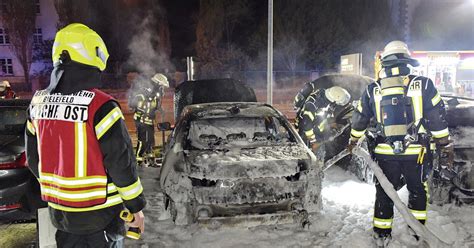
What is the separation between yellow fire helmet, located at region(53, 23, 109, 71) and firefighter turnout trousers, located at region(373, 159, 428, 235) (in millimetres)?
2982

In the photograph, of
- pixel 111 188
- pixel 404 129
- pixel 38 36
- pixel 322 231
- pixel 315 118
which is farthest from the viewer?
pixel 38 36

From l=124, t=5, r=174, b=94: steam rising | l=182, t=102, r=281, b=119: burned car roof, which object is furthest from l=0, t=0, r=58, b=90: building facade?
l=182, t=102, r=281, b=119: burned car roof

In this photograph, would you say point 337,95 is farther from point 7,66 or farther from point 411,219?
point 7,66

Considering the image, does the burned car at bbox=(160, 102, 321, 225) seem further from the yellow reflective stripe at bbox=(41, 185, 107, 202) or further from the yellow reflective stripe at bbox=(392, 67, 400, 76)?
the yellow reflective stripe at bbox=(41, 185, 107, 202)

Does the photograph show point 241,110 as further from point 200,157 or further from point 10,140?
point 10,140

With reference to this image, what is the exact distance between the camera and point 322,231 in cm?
450

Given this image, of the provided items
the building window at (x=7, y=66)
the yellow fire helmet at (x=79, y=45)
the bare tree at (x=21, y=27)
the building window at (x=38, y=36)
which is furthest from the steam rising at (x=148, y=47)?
the yellow fire helmet at (x=79, y=45)

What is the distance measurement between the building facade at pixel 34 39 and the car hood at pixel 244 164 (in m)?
31.7

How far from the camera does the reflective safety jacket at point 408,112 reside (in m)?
3.94

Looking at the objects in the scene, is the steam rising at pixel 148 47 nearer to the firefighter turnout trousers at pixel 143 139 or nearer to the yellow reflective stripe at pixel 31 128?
the firefighter turnout trousers at pixel 143 139

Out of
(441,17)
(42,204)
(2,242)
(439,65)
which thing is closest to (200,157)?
(42,204)

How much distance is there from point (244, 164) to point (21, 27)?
35636 mm

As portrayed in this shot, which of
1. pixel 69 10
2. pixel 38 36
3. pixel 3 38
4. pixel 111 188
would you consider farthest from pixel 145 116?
pixel 3 38

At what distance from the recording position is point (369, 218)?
16.1 feet
